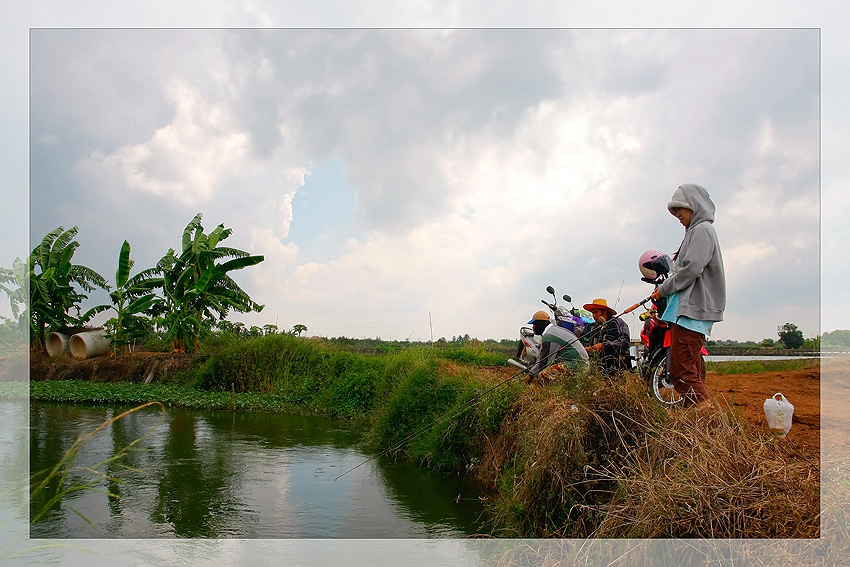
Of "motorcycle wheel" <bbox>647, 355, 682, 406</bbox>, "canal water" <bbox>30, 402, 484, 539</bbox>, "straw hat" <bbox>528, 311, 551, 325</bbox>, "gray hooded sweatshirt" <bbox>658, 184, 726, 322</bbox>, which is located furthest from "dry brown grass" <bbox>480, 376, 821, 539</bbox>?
"straw hat" <bbox>528, 311, 551, 325</bbox>

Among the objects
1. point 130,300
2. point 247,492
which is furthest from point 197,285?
point 247,492

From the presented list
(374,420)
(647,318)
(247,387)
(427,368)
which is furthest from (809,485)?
(247,387)

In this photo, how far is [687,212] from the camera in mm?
3904

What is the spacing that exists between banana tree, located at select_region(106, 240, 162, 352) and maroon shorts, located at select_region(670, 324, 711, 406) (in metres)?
14.8

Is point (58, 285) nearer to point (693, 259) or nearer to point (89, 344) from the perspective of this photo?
point (89, 344)

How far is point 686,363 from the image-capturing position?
12.2ft

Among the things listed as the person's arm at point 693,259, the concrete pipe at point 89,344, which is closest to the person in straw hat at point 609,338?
the person's arm at point 693,259

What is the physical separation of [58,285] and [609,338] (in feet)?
53.5

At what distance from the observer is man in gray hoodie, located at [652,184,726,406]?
3709 millimetres

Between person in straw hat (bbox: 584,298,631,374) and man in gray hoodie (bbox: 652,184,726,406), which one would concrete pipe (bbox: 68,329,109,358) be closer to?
person in straw hat (bbox: 584,298,631,374)

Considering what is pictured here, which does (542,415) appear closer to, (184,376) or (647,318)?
(647,318)

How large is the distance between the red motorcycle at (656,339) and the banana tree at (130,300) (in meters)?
14.1

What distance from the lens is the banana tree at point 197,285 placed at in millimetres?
15594

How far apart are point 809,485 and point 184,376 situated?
14.8 meters
